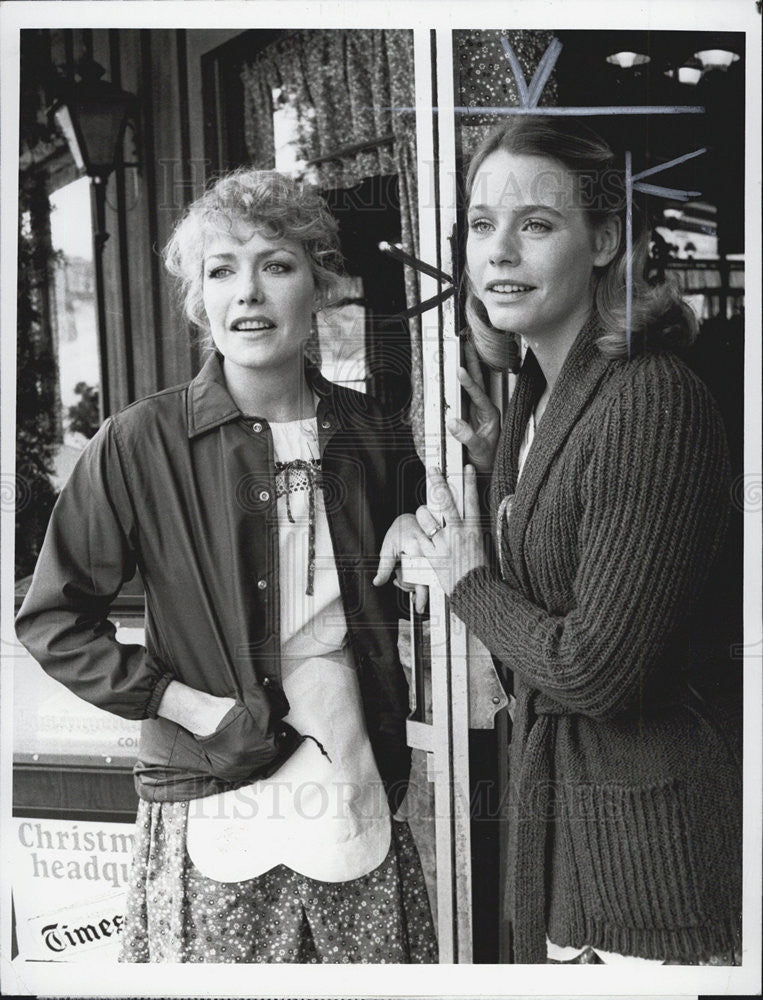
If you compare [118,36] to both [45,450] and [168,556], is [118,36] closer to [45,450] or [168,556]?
[45,450]

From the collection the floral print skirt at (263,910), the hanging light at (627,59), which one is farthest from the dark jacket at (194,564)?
the hanging light at (627,59)

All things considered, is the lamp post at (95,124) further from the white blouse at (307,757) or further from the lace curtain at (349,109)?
the white blouse at (307,757)

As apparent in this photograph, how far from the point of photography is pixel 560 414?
201 cm

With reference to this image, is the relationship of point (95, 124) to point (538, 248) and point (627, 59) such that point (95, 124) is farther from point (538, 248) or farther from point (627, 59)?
point (627, 59)

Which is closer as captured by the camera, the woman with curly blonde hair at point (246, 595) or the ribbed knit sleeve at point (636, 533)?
the ribbed knit sleeve at point (636, 533)

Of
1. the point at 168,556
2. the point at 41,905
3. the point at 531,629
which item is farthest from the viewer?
the point at 41,905

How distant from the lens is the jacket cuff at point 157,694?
2236 mm

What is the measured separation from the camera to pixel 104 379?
7.70 ft

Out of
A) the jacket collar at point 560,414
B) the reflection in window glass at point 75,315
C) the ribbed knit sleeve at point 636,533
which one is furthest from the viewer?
the reflection in window glass at point 75,315

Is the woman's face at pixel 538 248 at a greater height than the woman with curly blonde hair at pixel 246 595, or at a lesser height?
greater

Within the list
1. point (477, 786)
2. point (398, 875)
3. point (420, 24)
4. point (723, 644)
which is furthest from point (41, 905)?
point (420, 24)

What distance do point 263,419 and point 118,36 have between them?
37.0 inches

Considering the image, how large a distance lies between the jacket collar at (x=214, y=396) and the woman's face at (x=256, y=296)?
4cm

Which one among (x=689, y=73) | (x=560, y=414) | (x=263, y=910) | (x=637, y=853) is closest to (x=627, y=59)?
(x=689, y=73)
